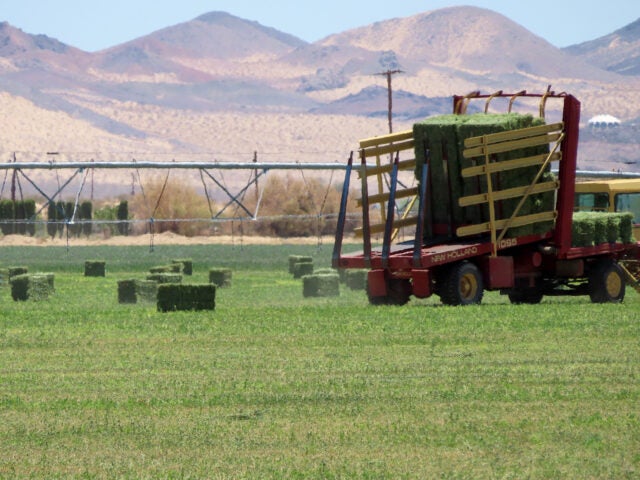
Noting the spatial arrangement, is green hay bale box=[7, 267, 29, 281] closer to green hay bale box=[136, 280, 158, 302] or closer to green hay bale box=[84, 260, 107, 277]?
green hay bale box=[84, 260, 107, 277]

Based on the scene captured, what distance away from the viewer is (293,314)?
25766 mm

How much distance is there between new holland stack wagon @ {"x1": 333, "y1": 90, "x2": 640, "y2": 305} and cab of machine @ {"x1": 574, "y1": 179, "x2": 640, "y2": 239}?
362 cm

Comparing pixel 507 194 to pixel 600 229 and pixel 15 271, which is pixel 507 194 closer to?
pixel 600 229

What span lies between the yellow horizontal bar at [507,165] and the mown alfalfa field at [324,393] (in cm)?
251

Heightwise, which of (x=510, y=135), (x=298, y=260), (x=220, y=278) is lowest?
(x=220, y=278)

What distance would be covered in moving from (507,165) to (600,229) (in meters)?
3.17

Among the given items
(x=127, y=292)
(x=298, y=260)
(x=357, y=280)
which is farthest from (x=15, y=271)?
(x=298, y=260)

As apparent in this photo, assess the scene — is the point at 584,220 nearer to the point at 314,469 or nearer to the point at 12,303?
the point at 12,303

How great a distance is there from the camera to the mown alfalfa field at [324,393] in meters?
12.3

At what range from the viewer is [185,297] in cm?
2700

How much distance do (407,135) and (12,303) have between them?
11.2 metres

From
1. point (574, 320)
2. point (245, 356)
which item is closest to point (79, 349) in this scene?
point (245, 356)

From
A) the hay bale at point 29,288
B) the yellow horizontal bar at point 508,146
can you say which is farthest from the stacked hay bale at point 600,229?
the hay bale at point 29,288

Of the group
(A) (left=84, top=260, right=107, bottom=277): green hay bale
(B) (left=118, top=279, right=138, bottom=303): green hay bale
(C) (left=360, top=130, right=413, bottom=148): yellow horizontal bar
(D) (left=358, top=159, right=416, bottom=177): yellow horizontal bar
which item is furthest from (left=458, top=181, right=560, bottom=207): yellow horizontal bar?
(A) (left=84, top=260, right=107, bottom=277): green hay bale
